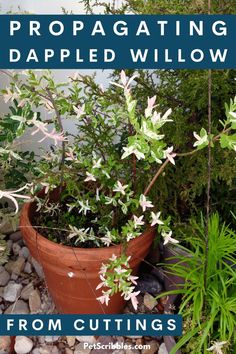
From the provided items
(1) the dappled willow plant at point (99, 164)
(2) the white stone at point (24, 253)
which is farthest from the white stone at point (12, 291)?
(1) the dappled willow plant at point (99, 164)

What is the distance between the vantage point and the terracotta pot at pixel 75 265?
1.47 m

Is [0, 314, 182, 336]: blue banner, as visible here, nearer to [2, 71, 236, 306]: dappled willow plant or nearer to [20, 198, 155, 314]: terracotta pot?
[20, 198, 155, 314]: terracotta pot

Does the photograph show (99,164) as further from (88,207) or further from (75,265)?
(75,265)

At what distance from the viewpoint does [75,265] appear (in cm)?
149

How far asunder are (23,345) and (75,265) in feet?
1.43

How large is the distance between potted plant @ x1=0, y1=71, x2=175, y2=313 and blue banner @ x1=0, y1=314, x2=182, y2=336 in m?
0.04

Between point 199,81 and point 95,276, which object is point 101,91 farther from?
point 95,276

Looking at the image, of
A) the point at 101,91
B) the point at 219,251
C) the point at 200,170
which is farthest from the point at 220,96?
the point at 219,251

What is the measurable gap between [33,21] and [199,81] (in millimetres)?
523

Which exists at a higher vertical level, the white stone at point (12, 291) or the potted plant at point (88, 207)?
the potted plant at point (88, 207)

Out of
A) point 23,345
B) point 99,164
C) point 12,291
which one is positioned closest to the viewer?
point 99,164

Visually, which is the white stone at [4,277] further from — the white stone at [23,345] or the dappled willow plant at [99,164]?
the dappled willow plant at [99,164]

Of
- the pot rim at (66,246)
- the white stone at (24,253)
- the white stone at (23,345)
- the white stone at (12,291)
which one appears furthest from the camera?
the white stone at (24,253)

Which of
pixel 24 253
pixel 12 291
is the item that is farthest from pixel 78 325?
pixel 24 253
